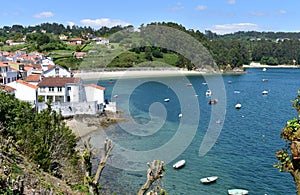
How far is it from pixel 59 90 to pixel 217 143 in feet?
63.5

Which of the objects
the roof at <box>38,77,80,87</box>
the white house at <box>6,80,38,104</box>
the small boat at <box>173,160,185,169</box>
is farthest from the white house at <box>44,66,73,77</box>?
the small boat at <box>173,160,185,169</box>

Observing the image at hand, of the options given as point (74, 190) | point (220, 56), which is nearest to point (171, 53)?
point (220, 56)

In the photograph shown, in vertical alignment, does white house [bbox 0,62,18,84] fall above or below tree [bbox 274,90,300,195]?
above

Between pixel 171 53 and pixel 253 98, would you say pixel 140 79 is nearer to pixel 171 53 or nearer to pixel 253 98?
pixel 171 53

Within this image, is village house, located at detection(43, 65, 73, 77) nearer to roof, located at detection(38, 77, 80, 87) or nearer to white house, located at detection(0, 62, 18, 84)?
white house, located at detection(0, 62, 18, 84)

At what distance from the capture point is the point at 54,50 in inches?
4432

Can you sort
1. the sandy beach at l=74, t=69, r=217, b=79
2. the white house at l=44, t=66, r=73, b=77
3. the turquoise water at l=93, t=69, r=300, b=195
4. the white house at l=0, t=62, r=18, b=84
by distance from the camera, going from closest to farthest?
the turquoise water at l=93, t=69, r=300, b=195 → the white house at l=0, t=62, r=18, b=84 → the white house at l=44, t=66, r=73, b=77 → the sandy beach at l=74, t=69, r=217, b=79

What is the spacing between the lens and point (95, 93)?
142 ft

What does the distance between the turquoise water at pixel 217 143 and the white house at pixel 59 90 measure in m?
6.94

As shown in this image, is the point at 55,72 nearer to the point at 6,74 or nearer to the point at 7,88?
Result: the point at 6,74

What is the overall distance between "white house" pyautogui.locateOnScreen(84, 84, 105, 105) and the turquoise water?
481 centimetres

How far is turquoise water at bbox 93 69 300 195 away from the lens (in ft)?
81.9

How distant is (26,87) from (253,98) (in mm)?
45541

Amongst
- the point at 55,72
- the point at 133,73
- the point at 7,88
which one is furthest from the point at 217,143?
the point at 133,73
